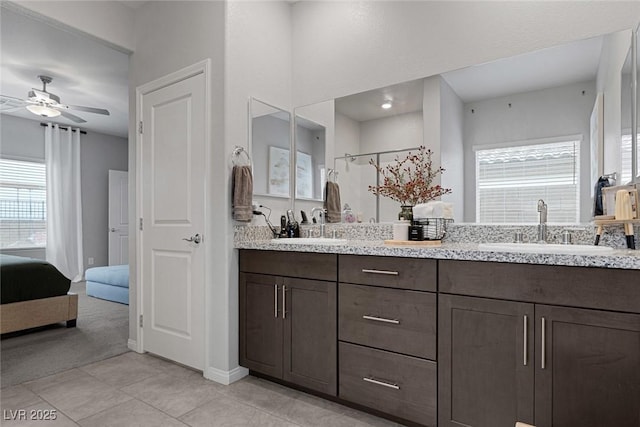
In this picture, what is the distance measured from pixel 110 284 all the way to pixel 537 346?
488cm

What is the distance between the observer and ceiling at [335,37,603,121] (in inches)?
76.5

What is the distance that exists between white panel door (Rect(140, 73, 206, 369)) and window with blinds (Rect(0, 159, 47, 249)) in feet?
13.7

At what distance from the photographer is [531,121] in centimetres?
207

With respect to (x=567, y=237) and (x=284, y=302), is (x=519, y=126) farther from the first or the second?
(x=284, y=302)

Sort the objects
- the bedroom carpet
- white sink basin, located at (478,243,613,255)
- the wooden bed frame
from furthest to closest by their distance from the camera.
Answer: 1. the wooden bed frame
2. the bedroom carpet
3. white sink basin, located at (478,243,613,255)

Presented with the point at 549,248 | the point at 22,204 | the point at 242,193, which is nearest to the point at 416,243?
the point at 549,248

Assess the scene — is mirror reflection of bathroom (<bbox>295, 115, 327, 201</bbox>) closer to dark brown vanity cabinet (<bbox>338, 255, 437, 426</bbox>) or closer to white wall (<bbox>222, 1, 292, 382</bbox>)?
white wall (<bbox>222, 1, 292, 382</bbox>)

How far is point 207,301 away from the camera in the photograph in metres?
2.53

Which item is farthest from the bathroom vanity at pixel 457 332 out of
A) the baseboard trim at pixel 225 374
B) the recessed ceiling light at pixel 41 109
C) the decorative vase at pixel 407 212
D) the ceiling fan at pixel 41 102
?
the recessed ceiling light at pixel 41 109

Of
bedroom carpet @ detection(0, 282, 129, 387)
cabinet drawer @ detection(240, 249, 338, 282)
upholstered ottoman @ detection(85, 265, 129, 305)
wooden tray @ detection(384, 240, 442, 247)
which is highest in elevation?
wooden tray @ detection(384, 240, 442, 247)

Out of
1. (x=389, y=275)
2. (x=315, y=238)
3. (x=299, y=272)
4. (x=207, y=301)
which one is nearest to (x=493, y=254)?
(x=389, y=275)

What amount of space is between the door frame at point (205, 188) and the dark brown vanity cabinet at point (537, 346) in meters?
1.54

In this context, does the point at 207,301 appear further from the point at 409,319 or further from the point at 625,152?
the point at 625,152

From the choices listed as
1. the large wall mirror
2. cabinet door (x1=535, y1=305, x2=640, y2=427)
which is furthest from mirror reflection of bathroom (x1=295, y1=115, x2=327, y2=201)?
cabinet door (x1=535, y1=305, x2=640, y2=427)
